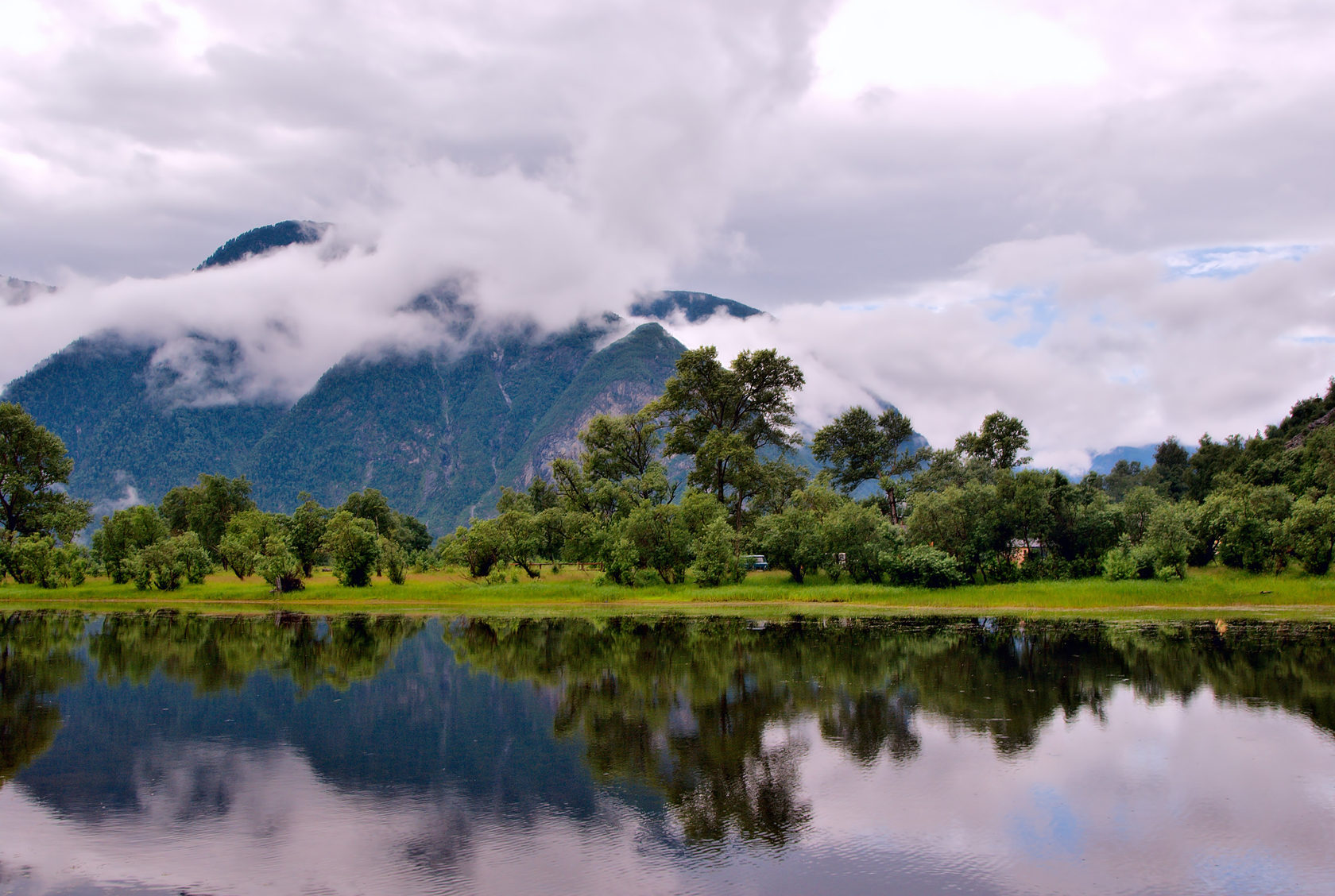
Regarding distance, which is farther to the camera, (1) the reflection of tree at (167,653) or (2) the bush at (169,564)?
(2) the bush at (169,564)

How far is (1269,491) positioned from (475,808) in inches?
2238

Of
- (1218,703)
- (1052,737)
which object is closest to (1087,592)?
(1218,703)

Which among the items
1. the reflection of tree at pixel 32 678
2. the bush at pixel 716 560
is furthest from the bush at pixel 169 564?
the bush at pixel 716 560

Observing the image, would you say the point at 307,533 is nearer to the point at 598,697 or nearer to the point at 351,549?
the point at 351,549

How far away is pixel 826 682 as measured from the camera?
26.9 metres

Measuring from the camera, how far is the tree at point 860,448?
99.4m

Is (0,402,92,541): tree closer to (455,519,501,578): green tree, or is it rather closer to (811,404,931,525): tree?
(455,519,501,578): green tree

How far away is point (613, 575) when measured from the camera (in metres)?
60.8

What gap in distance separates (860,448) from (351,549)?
61.7 meters

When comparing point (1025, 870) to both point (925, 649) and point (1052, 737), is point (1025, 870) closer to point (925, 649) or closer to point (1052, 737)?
point (1052, 737)

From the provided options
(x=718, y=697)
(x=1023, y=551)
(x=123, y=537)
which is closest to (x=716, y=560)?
(x=1023, y=551)

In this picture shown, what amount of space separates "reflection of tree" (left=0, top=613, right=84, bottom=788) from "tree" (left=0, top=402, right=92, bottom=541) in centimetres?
3310

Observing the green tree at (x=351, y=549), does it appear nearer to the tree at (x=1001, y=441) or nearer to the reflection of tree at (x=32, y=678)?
the reflection of tree at (x=32, y=678)

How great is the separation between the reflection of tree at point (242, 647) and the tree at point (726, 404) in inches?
1254
